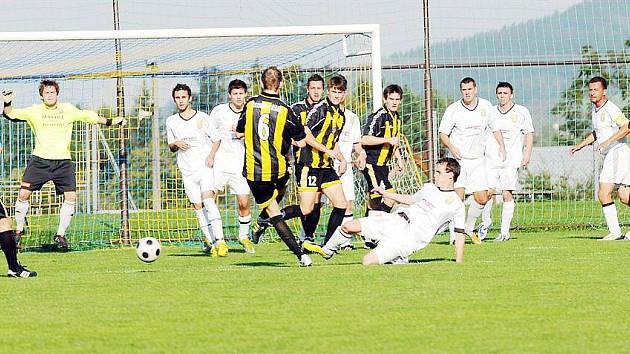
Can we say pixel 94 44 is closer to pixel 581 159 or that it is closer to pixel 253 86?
pixel 253 86

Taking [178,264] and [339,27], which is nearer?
[178,264]

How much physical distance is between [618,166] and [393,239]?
5.53m

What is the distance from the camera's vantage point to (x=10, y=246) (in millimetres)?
10945

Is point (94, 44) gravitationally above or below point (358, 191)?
above

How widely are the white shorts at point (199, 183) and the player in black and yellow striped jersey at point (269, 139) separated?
2.76 meters

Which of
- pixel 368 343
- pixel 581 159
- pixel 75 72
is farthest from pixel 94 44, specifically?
pixel 581 159

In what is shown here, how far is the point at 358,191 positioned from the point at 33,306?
10.8 metres

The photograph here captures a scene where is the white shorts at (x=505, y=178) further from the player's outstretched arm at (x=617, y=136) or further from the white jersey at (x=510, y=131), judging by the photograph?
the player's outstretched arm at (x=617, y=136)

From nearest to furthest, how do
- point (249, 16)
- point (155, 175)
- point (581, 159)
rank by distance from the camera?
point (155, 175), point (249, 16), point (581, 159)

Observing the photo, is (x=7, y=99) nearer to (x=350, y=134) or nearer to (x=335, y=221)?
(x=335, y=221)

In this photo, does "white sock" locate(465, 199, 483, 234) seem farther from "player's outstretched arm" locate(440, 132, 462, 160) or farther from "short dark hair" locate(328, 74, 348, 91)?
"short dark hair" locate(328, 74, 348, 91)

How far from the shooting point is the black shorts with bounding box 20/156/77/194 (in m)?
15.4

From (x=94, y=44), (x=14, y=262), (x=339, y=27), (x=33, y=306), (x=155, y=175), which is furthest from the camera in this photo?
(x=155, y=175)

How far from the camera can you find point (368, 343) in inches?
Answer: 262
